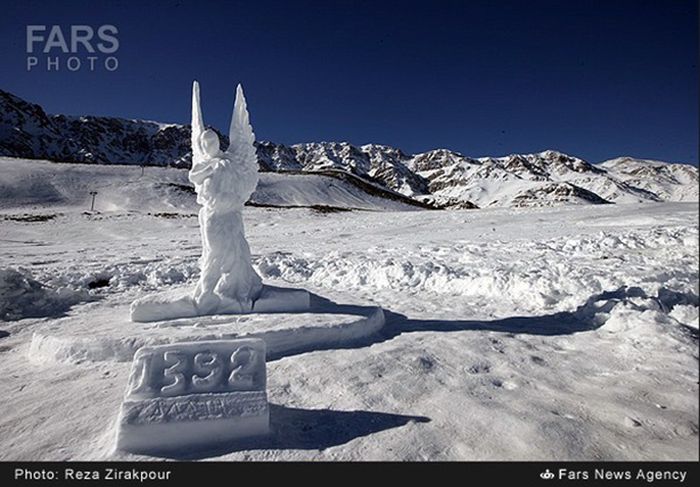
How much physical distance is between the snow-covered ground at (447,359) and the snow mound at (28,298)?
4 centimetres

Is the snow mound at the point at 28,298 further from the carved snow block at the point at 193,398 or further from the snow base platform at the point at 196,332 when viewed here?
the carved snow block at the point at 193,398

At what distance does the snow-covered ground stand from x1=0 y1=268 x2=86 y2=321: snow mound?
36mm

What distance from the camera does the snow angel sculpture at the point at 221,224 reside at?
702 centimetres

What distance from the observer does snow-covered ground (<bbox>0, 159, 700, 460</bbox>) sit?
11.8ft

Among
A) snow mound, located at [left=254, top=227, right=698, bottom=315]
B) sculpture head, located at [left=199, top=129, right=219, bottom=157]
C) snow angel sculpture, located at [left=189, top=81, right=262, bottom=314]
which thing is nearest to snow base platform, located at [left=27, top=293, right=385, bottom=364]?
snow angel sculpture, located at [left=189, top=81, right=262, bottom=314]

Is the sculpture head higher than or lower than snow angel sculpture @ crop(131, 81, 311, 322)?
higher

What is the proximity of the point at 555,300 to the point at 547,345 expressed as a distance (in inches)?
90.4

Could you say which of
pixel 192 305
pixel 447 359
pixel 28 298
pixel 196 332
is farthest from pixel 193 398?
pixel 28 298

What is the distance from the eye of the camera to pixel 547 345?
596 centimetres

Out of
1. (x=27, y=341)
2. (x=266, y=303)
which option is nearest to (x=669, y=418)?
(x=266, y=303)

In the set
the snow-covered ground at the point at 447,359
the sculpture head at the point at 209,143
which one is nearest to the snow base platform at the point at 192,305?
the snow-covered ground at the point at 447,359
